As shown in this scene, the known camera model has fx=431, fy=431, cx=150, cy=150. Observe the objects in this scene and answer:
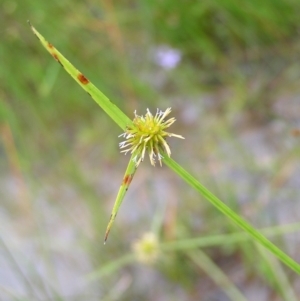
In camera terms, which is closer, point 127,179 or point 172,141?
point 127,179

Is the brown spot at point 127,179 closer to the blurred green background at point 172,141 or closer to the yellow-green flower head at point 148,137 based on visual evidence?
the yellow-green flower head at point 148,137

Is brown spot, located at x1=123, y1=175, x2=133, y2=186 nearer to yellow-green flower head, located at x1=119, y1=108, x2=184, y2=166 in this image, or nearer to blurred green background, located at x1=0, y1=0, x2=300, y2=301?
yellow-green flower head, located at x1=119, y1=108, x2=184, y2=166

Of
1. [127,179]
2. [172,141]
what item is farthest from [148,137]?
[172,141]

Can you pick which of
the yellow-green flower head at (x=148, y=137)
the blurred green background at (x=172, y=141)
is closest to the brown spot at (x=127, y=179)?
the yellow-green flower head at (x=148, y=137)

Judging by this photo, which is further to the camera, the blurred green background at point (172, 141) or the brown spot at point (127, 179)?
the blurred green background at point (172, 141)

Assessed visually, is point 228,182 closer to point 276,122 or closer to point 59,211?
point 276,122

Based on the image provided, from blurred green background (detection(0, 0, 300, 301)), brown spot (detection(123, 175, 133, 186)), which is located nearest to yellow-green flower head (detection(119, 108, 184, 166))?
brown spot (detection(123, 175, 133, 186))

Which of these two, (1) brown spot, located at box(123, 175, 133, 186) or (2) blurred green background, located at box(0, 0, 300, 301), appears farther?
(2) blurred green background, located at box(0, 0, 300, 301)

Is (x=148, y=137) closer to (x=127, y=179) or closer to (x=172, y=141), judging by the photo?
(x=127, y=179)
